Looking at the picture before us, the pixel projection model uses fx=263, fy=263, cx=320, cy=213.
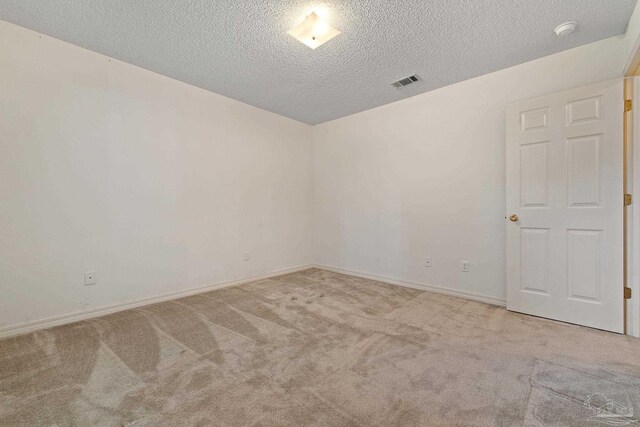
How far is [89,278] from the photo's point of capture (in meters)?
2.56

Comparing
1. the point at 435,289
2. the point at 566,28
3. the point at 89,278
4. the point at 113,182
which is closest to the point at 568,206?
the point at 566,28

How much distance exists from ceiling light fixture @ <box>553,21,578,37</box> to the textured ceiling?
4 centimetres

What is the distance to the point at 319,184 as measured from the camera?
15.5 feet

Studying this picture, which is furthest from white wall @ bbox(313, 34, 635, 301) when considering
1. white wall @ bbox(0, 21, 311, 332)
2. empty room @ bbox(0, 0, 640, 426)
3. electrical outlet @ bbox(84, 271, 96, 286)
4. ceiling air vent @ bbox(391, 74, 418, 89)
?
electrical outlet @ bbox(84, 271, 96, 286)

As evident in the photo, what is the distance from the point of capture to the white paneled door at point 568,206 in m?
2.19

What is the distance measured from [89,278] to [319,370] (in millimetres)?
2433

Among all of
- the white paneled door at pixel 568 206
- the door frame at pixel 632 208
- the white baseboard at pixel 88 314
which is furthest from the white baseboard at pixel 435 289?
the white baseboard at pixel 88 314

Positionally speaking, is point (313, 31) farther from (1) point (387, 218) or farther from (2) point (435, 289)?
(2) point (435, 289)

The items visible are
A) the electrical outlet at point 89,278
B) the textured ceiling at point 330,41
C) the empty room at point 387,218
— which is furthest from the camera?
the electrical outlet at point 89,278

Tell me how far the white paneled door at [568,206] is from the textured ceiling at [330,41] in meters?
0.60

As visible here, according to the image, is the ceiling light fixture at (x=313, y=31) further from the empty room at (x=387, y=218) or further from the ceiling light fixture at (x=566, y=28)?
the ceiling light fixture at (x=566, y=28)

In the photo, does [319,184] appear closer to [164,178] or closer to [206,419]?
[164,178]

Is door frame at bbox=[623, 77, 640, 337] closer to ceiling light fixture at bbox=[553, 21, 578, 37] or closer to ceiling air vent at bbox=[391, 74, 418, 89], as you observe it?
ceiling light fixture at bbox=[553, 21, 578, 37]

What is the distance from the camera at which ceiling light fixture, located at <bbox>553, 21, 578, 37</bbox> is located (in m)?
2.09
